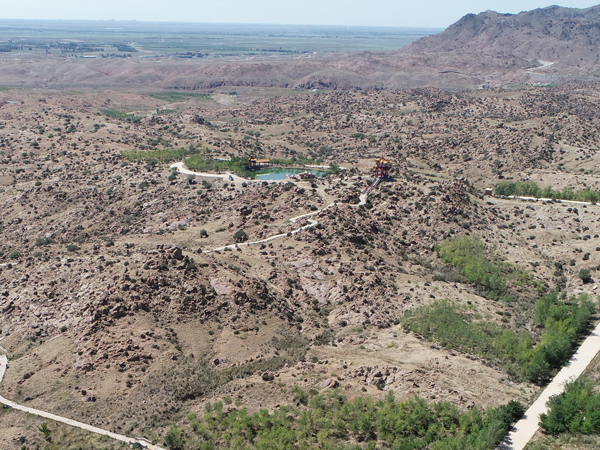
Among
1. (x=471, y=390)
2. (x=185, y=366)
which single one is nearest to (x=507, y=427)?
(x=471, y=390)

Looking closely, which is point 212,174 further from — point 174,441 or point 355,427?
point 355,427

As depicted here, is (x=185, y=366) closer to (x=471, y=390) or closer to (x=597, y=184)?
(x=471, y=390)

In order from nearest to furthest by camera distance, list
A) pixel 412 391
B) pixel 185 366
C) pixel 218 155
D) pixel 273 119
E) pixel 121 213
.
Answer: pixel 412 391
pixel 185 366
pixel 121 213
pixel 218 155
pixel 273 119

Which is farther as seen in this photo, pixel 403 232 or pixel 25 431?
pixel 403 232

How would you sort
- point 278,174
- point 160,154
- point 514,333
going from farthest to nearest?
point 160,154, point 278,174, point 514,333

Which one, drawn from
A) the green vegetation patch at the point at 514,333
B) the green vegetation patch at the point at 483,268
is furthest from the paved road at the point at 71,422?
the green vegetation patch at the point at 483,268

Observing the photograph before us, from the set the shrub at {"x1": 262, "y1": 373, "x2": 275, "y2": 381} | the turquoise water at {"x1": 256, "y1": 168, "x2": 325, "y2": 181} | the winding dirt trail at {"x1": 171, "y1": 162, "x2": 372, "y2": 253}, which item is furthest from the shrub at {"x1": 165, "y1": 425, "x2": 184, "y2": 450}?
the turquoise water at {"x1": 256, "y1": 168, "x2": 325, "y2": 181}

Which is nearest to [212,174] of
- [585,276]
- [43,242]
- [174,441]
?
[43,242]

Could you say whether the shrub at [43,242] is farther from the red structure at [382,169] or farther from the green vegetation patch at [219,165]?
the red structure at [382,169]
